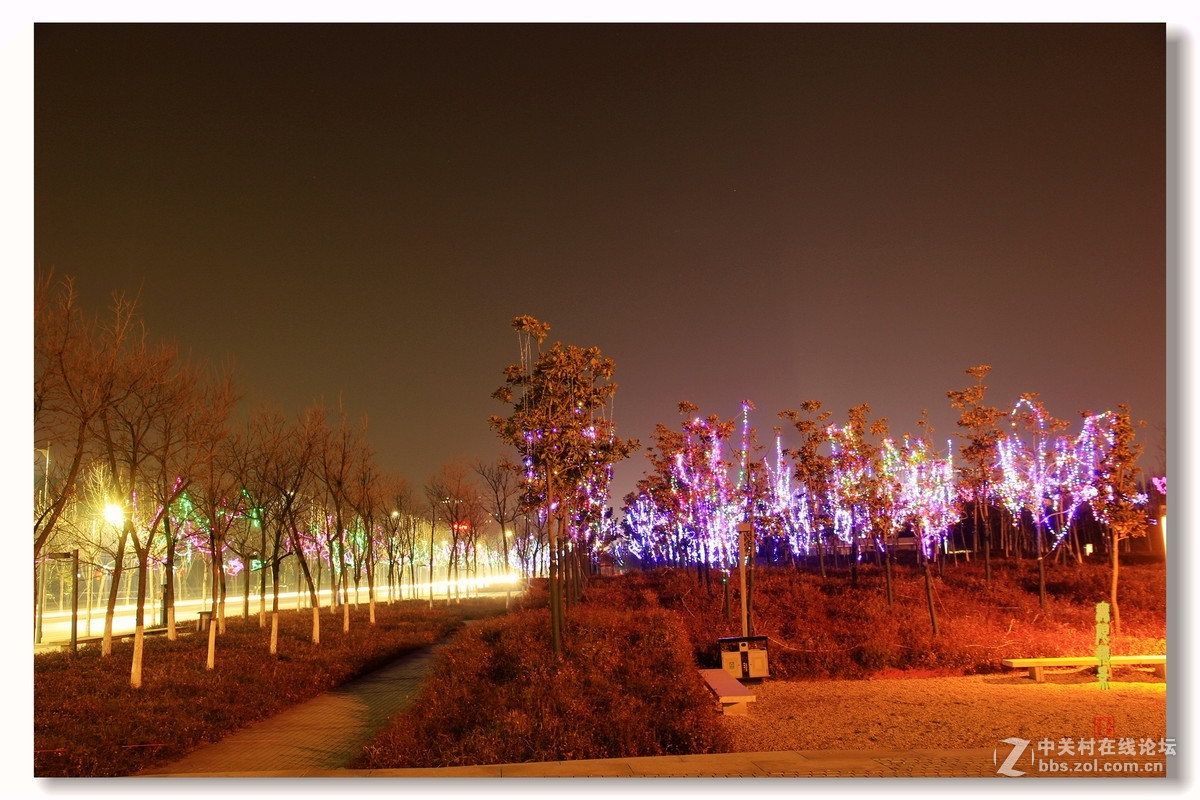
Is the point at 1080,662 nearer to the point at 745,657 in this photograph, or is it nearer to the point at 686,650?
the point at 745,657

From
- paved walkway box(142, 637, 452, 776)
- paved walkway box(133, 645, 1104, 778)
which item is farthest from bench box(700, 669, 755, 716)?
paved walkway box(142, 637, 452, 776)

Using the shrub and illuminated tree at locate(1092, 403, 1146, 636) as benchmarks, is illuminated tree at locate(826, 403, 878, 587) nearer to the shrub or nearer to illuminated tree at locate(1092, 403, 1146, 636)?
illuminated tree at locate(1092, 403, 1146, 636)

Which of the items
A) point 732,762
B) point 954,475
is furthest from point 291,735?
point 954,475

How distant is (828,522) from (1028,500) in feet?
20.6

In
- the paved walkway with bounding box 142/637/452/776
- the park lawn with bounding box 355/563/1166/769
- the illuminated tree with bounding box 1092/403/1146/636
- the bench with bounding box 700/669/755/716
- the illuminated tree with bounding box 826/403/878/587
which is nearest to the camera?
the park lawn with bounding box 355/563/1166/769

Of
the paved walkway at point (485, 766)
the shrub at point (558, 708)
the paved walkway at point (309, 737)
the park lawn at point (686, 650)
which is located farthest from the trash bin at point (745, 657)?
the paved walkway at point (309, 737)

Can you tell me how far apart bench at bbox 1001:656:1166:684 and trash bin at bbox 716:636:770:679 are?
12.8 feet

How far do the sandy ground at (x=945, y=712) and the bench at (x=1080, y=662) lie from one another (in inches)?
5.6

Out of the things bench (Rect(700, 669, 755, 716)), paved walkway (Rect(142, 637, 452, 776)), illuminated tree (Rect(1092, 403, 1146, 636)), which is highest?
illuminated tree (Rect(1092, 403, 1146, 636))

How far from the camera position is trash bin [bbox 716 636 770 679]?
41.9 ft

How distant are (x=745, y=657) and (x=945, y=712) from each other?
3.32 meters

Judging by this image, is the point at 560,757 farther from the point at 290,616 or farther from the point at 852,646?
the point at 290,616

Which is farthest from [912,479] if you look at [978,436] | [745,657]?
[745,657]

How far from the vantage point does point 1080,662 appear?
12508 mm
